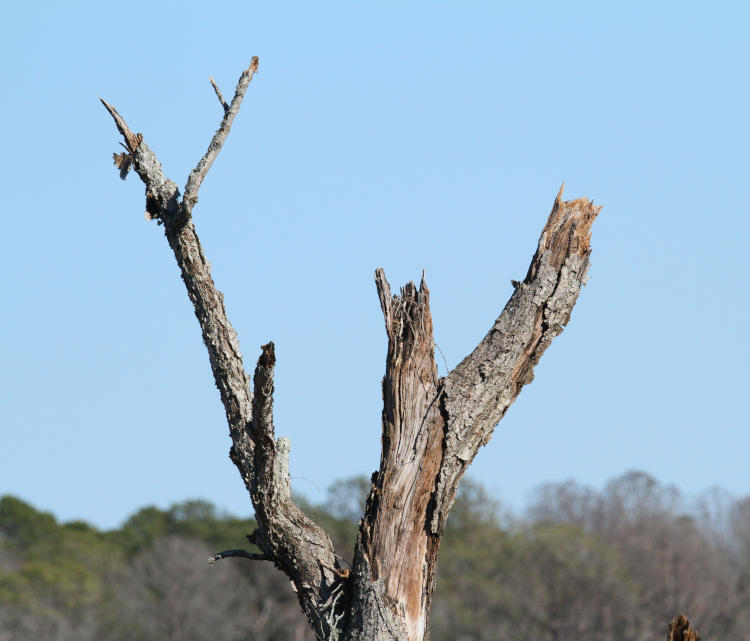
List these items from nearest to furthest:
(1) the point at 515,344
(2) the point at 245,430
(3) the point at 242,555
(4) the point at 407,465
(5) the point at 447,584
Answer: (4) the point at 407,465 → (2) the point at 245,430 → (1) the point at 515,344 → (3) the point at 242,555 → (5) the point at 447,584

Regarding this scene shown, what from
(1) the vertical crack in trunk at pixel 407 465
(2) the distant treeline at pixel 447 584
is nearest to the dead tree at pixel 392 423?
(1) the vertical crack in trunk at pixel 407 465

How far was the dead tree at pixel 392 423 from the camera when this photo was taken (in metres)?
6.73

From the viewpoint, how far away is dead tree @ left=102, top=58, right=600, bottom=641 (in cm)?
673

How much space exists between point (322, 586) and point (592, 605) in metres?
40.5

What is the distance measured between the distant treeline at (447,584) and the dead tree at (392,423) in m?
32.9

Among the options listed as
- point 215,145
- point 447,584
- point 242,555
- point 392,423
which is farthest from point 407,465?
point 447,584

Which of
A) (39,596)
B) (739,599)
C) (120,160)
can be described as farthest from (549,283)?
(739,599)

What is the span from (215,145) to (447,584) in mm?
40527

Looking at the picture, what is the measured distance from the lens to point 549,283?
715cm

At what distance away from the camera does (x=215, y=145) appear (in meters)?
7.00

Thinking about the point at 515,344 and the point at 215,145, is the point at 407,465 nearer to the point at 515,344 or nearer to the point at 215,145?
the point at 515,344

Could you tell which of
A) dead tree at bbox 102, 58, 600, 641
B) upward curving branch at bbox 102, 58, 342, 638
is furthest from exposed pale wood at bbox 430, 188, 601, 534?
upward curving branch at bbox 102, 58, 342, 638

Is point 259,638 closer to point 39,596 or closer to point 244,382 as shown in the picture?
point 39,596

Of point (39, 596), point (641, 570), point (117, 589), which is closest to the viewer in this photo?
point (39, 596)
